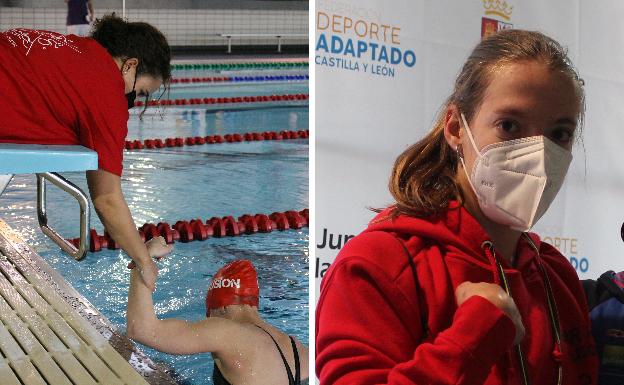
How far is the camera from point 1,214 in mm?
5984

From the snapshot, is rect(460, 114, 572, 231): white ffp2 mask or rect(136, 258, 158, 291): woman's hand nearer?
rect(460, 114, 572, 231): white ffp2 mask

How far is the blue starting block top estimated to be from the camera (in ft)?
8.83

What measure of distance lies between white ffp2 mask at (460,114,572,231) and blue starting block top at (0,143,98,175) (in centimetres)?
183

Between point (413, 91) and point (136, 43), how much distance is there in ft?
4.42

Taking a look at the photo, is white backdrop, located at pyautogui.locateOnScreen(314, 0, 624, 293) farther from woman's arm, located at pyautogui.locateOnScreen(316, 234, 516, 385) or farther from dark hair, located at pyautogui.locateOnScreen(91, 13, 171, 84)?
dark hair, located at pyautogui.locateOnScreen(91, 13, 171, 84)

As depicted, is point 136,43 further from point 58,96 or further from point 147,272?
point 147,272

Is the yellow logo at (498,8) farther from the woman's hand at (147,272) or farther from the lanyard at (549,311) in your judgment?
the woman's hand at (147,272)

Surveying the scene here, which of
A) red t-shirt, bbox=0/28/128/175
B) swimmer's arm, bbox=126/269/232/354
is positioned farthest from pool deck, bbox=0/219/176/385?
red t-shirt, bbox=0/28/128/175

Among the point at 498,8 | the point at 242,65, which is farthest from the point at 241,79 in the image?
the point at 498,8

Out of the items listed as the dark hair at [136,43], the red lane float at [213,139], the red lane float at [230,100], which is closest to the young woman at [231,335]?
the dark hair at [136,43]

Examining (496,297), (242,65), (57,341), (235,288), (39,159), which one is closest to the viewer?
(496,297)

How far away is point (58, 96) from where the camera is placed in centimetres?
306

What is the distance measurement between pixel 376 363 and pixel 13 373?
2396 mm

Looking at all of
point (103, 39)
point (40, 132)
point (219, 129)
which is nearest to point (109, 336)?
point (40, 132)
